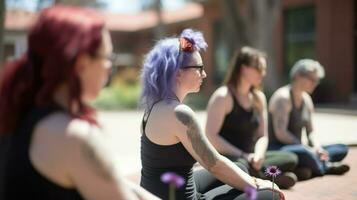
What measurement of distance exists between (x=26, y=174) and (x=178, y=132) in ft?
3.70

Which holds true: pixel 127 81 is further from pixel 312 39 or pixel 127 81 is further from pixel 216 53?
pixel 312 39

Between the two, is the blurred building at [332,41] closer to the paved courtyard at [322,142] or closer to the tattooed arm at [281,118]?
the paved courtyard at [322,142]

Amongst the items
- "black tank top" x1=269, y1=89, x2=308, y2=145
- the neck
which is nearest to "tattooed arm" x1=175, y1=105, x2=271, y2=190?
the neck

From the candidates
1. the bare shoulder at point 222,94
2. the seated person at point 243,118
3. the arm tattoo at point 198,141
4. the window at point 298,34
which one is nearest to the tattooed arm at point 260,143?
the seated person at point 243,118

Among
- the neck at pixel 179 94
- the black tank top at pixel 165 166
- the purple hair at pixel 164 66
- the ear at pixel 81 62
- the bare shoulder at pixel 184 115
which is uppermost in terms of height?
the ear at pixel 81 62

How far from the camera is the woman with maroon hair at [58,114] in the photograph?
1856 mm

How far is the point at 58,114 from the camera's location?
6.30 ft

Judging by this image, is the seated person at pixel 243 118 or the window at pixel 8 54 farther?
the seated person at pixel 243 118

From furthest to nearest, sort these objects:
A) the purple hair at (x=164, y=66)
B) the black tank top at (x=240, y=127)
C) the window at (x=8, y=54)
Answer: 1. the black tank top at (x=240, y=127)
2. the window at (x=8, y=54)
3. the purple hair at (x=164, y=66)

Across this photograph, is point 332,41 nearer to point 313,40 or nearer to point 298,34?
point 313,40

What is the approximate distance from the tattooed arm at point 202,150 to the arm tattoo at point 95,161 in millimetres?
1001

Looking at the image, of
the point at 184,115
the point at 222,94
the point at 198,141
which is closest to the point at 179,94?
the point at 184,115

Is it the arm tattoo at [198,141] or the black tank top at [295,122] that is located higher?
the arm tattoo at [198,141]

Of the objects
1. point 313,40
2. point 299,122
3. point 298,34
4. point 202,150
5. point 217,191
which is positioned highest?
point 202,150
